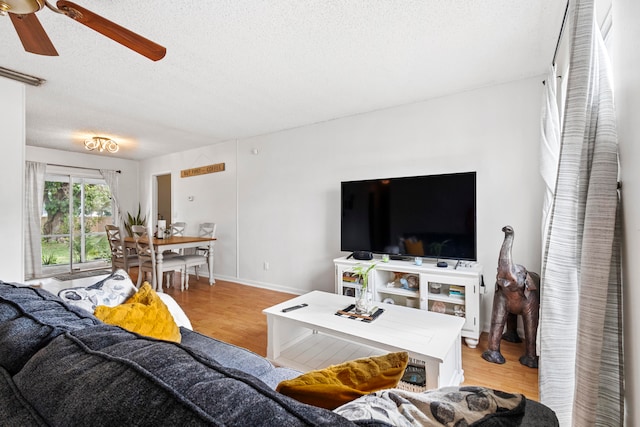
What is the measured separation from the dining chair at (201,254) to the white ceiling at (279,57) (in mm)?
1906

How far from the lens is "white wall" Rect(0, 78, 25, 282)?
2.53 m

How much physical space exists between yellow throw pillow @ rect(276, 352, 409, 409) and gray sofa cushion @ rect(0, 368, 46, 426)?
1.47 feet

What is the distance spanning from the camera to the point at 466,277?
2.49 metres

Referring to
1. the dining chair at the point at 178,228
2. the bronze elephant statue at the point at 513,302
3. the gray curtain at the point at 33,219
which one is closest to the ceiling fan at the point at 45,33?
the bronze elephant statue at the point at 513,302

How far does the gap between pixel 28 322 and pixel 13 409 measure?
0.98 feet

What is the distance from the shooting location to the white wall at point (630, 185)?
807mm

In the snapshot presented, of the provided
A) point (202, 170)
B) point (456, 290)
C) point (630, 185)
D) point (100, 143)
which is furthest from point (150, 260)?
point (630, 185)

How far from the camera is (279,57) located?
229 centimetres

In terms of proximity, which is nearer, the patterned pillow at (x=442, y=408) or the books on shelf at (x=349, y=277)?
the patterned pillow at (x=442, y=408)

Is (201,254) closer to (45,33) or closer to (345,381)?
(45,33)

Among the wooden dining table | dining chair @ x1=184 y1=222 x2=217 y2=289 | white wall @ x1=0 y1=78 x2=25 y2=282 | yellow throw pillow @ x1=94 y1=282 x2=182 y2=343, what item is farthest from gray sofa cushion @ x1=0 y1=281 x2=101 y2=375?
dining chair @ x1=184 y1=222 x2=217 y2=289

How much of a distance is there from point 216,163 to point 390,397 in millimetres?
5063

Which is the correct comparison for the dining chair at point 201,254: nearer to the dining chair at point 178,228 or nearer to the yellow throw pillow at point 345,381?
the dining chair at point 178,228

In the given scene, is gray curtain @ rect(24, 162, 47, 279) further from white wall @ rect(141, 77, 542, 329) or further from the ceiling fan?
the ceiling fan
